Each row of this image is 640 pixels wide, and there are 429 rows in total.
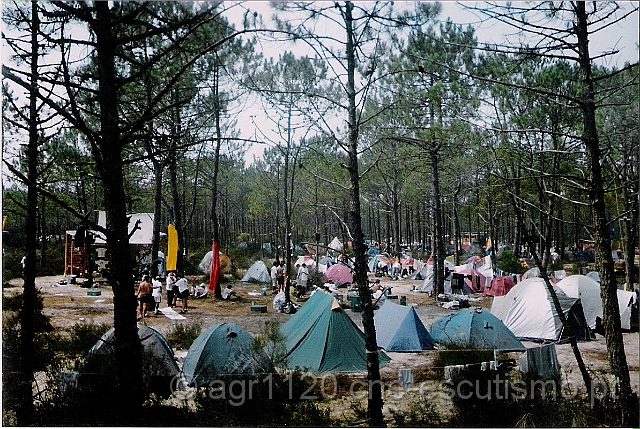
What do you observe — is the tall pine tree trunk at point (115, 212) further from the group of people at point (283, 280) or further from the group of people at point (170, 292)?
the group of people at point (283, 280)

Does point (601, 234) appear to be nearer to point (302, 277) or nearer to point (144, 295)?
point (302, 277)

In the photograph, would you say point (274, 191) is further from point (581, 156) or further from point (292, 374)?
point (581, 156)

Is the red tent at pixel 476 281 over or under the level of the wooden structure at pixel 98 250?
under

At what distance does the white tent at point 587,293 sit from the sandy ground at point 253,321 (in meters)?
0.97

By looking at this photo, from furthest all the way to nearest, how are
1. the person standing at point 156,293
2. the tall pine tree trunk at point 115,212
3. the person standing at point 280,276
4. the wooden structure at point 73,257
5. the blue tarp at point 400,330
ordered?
the person standing at point 280,276 < the blue tarp at point 400,330 < the person standing at point 156,293 < the wooden structure at point 73,257 < the tall pine tree trunk at point 115,212

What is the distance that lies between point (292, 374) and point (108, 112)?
238 centimetres

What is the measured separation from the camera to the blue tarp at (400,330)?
16.6 feet

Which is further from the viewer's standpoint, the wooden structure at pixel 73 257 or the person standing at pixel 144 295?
the person standing at pixel 144 295

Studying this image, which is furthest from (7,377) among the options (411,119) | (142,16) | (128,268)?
(411,119)

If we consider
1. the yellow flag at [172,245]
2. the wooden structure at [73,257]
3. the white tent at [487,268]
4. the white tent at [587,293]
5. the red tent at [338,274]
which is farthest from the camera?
the white tent at [487,268]

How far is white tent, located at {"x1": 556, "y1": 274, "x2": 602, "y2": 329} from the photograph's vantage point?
5613mm

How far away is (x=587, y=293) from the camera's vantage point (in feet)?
18.8

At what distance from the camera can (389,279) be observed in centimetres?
617

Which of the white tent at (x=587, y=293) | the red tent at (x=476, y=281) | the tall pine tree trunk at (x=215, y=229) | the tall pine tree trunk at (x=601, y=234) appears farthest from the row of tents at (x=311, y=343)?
the red tent at (x=476, y=281)
